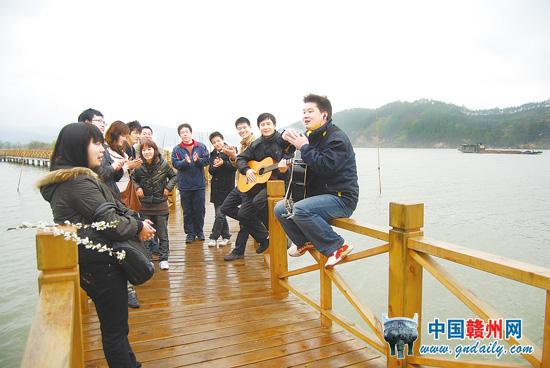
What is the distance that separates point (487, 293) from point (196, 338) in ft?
35.0

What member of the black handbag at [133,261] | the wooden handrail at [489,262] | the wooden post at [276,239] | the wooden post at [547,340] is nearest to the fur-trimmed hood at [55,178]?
the black handbag at [133,261]

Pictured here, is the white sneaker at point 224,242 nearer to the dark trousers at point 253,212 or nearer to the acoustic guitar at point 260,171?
the dark trousers at point 253,212

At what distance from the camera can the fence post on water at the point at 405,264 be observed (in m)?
2.26

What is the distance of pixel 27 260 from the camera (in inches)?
393

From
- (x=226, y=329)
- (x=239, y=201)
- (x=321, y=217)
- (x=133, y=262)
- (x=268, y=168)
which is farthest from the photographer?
(x=239, y=201)

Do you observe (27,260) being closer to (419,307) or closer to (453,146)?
(419,307)

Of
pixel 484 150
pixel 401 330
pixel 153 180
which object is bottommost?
pixel 401 330

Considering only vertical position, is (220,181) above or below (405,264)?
above

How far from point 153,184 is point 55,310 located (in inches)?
128

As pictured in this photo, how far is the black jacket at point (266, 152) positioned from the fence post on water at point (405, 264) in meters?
2.19

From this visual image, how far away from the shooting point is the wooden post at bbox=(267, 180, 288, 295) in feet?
12.4

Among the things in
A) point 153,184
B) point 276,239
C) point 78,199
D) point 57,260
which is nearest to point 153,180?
point 153,184

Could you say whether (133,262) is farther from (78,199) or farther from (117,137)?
(117,137)

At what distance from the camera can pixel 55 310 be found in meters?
1.52
